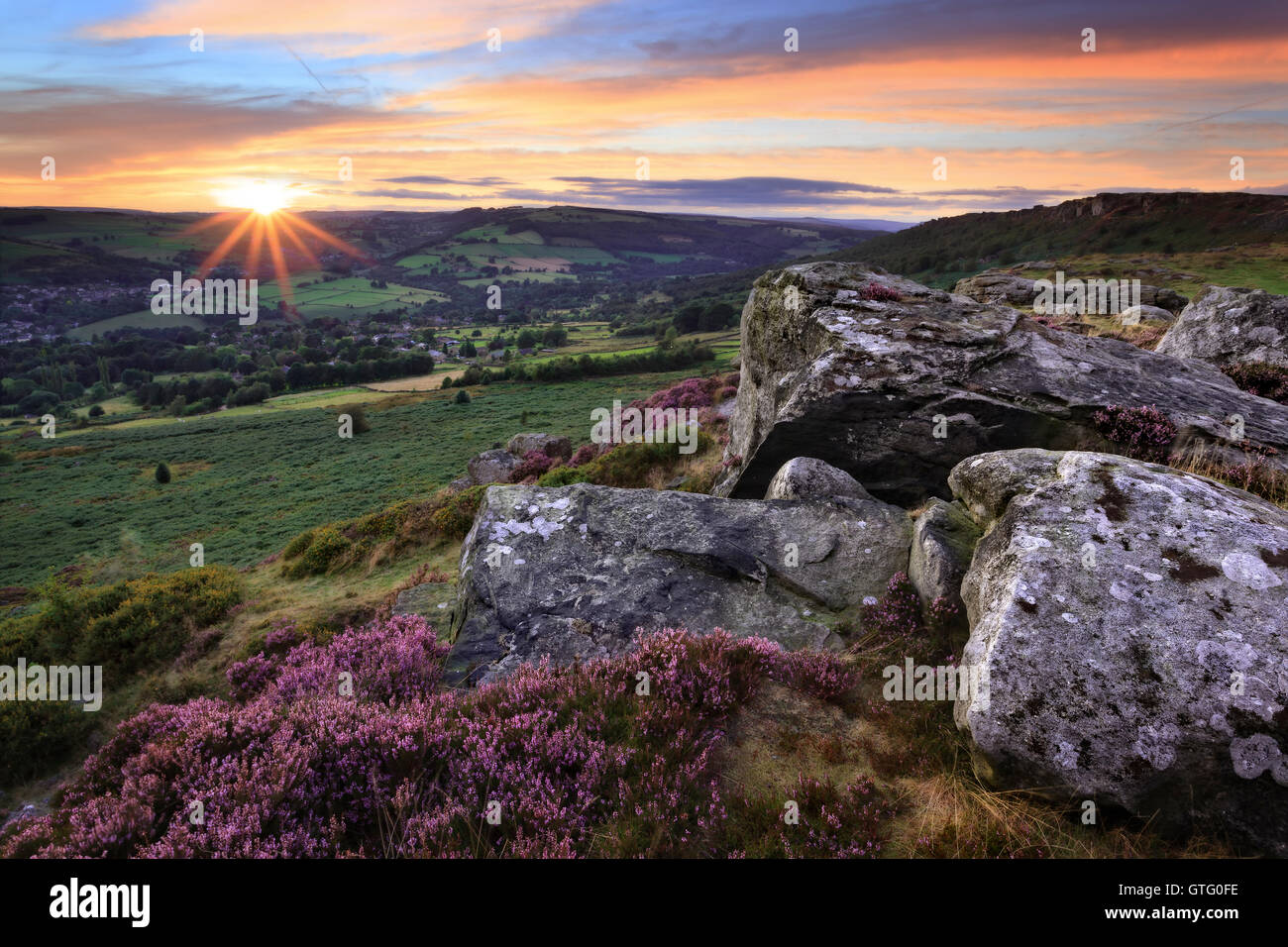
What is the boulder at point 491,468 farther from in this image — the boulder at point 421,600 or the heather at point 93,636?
the boulder at point 421,600

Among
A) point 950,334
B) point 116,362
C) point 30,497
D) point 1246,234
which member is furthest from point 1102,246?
point 116,362

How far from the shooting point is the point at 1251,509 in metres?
5.86

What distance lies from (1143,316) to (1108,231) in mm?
129779

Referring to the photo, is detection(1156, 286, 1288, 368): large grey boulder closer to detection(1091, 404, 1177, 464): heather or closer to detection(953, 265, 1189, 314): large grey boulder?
detection(1091, 404, 1177, 464): heather

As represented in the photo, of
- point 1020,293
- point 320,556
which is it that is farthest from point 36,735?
point 1020,293

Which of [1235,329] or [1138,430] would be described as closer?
[1138,430]

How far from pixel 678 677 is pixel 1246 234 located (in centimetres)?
15377

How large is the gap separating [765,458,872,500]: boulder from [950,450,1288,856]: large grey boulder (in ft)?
→ 12.0

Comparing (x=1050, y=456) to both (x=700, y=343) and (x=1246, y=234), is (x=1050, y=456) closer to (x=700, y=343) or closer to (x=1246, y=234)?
(x=700, y=343)

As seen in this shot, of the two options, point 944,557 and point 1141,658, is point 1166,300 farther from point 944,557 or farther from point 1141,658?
point 1141,658

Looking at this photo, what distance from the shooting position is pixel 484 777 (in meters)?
4.73

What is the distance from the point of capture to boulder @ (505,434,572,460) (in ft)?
129

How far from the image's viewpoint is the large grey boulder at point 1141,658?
4137 mm

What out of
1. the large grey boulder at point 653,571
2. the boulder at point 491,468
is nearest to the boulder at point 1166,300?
the large grey boulder at point 653,571
